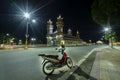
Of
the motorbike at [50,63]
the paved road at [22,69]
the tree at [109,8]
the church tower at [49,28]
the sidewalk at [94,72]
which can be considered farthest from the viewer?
the church tower at [49,28]

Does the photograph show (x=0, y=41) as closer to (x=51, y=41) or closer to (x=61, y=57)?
(x=51, y=41)

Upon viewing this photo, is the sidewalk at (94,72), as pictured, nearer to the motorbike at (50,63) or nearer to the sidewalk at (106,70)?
the sidewalk at (106,70)

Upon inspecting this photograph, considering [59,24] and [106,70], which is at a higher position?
[59,24]

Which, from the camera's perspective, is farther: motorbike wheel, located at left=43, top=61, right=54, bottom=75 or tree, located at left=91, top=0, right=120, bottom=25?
tree, located at left=91, top=0, right=120, bottom=25

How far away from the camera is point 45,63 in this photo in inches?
346

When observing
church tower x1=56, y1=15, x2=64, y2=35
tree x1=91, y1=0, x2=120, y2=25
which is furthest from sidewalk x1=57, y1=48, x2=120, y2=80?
church tower x1=56, y1=15, x2=64, y2=35

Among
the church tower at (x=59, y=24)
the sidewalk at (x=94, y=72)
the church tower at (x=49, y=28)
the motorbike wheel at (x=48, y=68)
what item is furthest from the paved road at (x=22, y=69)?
the church tower at (x=49, y=28)

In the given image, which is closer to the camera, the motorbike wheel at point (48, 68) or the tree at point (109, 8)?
the motorbike wheel at point (48, 68)

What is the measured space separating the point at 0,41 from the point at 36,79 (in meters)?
102

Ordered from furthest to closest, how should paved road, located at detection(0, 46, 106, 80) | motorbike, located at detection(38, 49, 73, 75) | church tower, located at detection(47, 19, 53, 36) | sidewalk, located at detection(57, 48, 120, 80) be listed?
church tower, located at detection(47, 19, 53, 36)
motorbike, located at detection(38, 49, 73, 75)
paved road, located at detection(0, 46, 106, 80)
sidewalk, located at detection(57, 48, 120, 80)

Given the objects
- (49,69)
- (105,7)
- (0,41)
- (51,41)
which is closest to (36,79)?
(49,69)

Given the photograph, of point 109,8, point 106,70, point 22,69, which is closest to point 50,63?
point 22,69

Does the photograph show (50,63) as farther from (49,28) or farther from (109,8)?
(49,28)

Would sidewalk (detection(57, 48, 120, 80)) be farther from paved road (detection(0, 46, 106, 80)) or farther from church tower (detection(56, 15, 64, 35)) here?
church tower (detection(56, 15, 64, 35))
